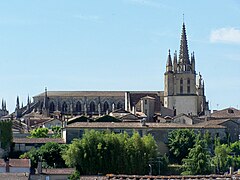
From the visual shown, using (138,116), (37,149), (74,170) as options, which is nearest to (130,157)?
(74,170)

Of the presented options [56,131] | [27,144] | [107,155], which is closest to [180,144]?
[107,155]

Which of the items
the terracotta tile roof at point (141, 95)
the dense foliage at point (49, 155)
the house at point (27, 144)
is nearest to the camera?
the dense foliage at point (49, 155)

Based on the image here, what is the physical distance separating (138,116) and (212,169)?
32.2 meters

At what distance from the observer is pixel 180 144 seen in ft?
212

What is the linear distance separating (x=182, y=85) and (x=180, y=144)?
40.0 metres

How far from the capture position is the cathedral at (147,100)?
101188 millimetres

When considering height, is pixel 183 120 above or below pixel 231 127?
above

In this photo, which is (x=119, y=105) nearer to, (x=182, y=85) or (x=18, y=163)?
(x=182, y=85)

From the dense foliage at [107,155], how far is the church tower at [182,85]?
46693mm

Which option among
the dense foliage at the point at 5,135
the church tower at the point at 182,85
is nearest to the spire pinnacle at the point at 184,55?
the church tower at the point at 182,85

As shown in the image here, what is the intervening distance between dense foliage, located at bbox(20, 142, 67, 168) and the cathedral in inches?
1396

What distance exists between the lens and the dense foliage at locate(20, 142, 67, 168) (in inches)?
2217

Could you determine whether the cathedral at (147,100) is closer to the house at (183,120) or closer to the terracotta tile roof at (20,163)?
A: the house at (183,120)

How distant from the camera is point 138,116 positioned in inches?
3533
